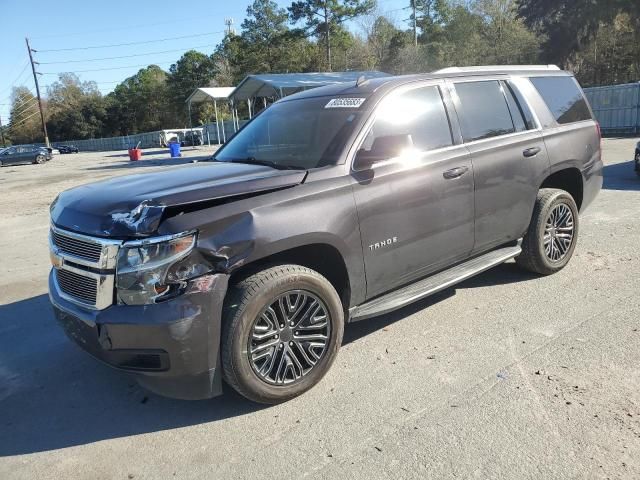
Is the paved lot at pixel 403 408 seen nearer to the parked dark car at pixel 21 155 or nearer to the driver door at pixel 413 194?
the driver door at pixel 413 194

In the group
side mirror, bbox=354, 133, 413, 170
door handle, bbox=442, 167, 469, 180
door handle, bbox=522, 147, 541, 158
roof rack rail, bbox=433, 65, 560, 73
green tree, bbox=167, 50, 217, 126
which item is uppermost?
green tree, bbox=167, 50, 217, 126

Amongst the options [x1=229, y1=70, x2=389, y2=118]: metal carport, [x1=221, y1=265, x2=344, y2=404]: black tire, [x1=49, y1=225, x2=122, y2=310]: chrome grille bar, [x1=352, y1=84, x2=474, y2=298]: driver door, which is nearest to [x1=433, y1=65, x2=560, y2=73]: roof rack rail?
[x1=352, y1=84, x2=474, y2=298]: driver door

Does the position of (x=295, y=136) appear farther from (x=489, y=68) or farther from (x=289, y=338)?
(x=489, y=68)

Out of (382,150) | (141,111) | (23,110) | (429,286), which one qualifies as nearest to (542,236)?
(429,286)

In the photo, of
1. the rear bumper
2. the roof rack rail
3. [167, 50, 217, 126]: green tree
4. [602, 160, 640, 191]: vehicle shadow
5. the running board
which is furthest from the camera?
[167, 50, 217, 126]: green tree

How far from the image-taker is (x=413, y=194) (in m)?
3.80

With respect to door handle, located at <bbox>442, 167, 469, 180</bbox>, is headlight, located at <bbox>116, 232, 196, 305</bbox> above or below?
below

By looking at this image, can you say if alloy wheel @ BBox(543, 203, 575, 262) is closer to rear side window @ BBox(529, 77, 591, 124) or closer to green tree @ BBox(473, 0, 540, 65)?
rear side window @ BBox(529, 77, 591, 124)

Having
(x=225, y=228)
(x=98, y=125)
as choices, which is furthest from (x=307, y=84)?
(x=98, y=125)

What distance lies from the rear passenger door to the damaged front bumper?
2.44 m

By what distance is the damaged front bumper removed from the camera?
9.23ft

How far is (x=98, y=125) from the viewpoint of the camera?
93.2 meters

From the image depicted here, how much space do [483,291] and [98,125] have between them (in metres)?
99.7

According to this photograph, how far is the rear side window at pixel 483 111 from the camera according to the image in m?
4.35
